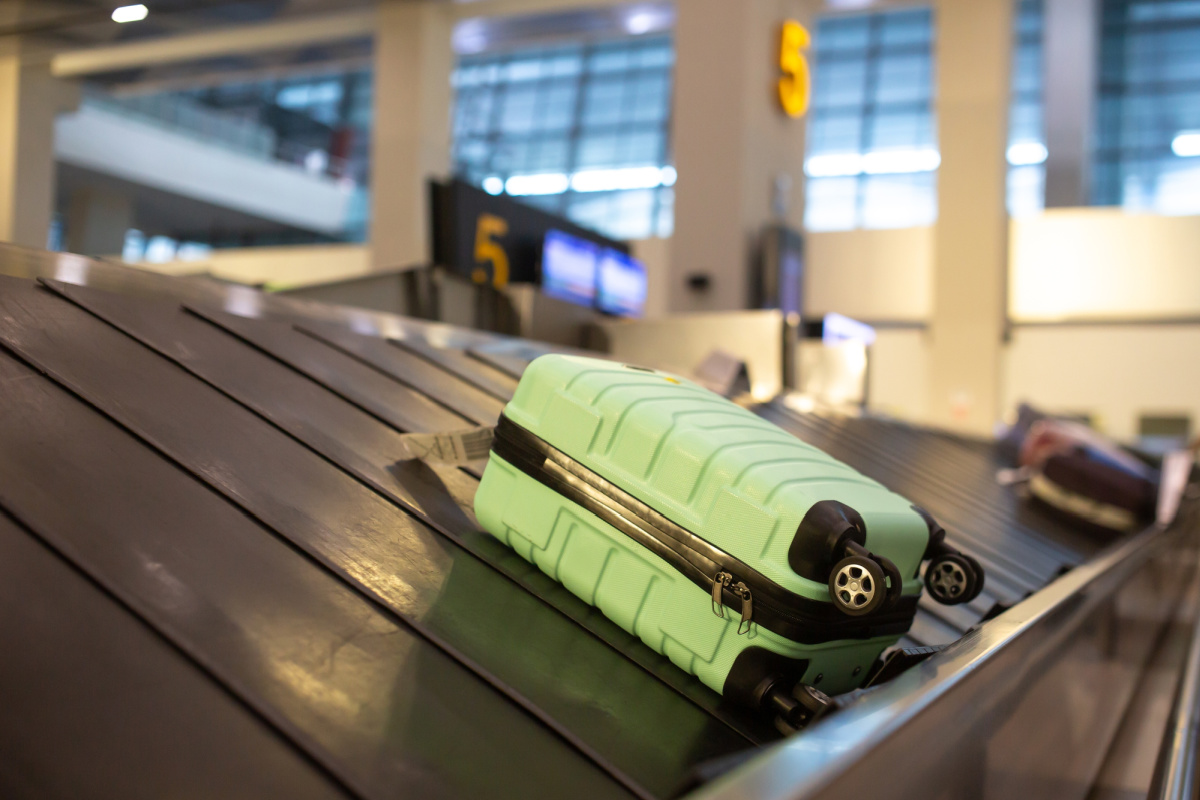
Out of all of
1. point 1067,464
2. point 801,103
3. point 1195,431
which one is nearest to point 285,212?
point 801,103

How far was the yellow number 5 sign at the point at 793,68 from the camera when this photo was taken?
9836 mm

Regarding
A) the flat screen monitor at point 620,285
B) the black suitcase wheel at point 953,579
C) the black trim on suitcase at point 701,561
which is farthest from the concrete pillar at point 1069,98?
the black trim on suitcase at point 701,561

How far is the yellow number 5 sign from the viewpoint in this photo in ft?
32.3

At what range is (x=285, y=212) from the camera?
1906 centimetres

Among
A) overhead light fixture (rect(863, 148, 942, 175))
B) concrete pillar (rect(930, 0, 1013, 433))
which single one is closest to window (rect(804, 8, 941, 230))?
overhead light fixture (rect(863, 148, 942, 175))

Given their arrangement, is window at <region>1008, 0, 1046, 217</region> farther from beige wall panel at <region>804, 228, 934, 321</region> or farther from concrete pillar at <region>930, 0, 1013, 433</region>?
concrete pillar at <region>930, 0, 1013, 433</region>

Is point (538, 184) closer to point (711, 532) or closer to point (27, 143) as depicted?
point (27, 143)

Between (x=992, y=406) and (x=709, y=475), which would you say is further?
(x=992, y=406)

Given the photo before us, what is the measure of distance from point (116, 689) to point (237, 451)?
569 millimetres

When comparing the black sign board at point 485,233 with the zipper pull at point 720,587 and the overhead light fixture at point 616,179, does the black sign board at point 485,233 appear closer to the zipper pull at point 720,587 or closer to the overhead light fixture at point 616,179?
the zipper pull at point 720,587

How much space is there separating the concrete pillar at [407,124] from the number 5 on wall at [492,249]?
5.71m

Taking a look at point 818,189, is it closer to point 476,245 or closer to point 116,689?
point 476,245

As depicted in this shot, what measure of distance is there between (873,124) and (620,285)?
13235 millimetres

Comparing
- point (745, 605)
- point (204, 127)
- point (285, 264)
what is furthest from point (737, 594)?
point (204, 127)
